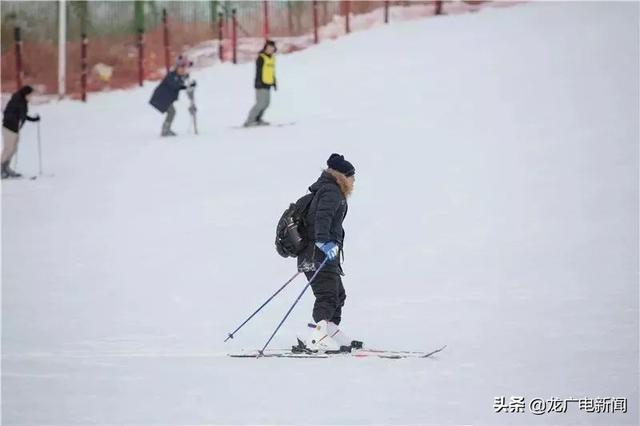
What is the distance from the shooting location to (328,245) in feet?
25.9

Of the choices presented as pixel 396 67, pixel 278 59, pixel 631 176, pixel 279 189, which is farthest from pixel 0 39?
pixel 631 176

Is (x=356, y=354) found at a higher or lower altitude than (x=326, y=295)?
lower

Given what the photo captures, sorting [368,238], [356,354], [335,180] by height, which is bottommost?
[368,238]

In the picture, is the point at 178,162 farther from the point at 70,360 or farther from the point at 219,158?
the point at 70,360

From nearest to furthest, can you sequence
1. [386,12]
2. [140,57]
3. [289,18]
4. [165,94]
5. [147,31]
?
[165,94] → [140,57] → [386,12] → [289,18] → [147,31]

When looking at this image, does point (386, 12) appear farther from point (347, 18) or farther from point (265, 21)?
point (265, 21)

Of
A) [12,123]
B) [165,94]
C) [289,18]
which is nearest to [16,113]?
[12,123]

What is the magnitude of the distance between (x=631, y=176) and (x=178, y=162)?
6.35 m

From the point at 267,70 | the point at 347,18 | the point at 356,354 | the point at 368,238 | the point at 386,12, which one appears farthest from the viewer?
the point at 386,12

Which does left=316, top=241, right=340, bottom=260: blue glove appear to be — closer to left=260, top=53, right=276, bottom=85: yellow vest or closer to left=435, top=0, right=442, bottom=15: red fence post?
left=260, top=53, right=276, bottom=85: yellow vest

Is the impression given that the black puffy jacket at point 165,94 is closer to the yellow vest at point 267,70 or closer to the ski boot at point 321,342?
the yellow vest at point 267,70

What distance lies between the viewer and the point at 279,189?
15.4 meters

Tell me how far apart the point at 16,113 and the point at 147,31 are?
54.4 ft

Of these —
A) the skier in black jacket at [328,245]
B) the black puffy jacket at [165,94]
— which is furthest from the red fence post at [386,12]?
the skier in black jacket at [328,245]
